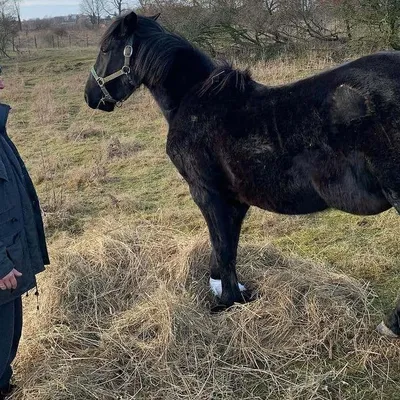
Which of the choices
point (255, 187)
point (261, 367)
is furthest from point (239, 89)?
point (261, 367)

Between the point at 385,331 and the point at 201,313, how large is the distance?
1.19 m

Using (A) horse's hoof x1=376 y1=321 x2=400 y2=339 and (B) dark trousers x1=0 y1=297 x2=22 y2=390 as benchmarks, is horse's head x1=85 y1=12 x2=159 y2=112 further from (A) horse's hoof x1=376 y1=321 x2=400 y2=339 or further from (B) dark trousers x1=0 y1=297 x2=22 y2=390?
(A) horse's hoof x1=376 y1=321 x2=400 y2=339

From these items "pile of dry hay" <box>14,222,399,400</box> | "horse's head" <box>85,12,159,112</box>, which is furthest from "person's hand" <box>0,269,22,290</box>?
"horse's head" <box>85,12,159,112</box>

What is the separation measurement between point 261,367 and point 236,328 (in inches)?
12.3

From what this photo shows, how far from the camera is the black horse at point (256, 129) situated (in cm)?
241

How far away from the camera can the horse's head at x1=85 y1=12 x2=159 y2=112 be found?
3.29 meters

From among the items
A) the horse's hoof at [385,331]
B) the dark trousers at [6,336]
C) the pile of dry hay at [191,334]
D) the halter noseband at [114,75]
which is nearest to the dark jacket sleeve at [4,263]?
the dark trousers at [6,336]

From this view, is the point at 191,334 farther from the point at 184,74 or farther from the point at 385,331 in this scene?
the point at 184,74

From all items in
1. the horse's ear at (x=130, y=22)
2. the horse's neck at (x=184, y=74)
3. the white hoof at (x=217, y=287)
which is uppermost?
the horse's ear at (x=130, y=22)

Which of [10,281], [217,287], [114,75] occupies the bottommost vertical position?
[217,287]

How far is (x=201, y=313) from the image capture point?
3.18 meters

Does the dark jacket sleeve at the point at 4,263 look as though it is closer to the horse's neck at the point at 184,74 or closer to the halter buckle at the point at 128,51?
the horse's neck at the point at 184,74

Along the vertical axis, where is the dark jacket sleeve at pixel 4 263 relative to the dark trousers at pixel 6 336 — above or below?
above

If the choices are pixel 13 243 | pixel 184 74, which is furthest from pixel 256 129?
pixel 13 243
